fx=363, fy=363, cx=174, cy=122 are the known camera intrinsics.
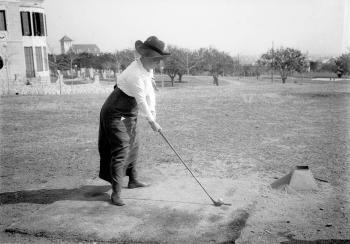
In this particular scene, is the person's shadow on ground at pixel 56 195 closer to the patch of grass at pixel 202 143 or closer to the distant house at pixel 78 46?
the patch of grass at pixel 202 143

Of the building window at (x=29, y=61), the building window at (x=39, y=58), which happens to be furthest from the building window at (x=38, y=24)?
the building window at (x=29, y=61)

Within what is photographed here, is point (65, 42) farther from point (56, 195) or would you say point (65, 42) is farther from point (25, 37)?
point (56, 195)

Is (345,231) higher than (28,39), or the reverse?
(28,39)

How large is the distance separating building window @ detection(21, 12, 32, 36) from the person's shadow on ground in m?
29.5

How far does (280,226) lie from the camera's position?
3465mm

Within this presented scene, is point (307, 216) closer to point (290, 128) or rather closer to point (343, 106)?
point (290, 128)

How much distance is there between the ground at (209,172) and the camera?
11.5 feet

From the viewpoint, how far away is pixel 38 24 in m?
31.8

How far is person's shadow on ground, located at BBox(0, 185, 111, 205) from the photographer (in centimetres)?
431

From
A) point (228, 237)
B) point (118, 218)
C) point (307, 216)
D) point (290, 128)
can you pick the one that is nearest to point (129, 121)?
point (118, 218)

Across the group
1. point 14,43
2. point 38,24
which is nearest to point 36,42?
point 38,24

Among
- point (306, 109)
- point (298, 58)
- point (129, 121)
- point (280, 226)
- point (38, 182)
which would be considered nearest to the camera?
point (280, 226)

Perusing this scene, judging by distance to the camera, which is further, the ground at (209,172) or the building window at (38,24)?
the building window at (38,24)

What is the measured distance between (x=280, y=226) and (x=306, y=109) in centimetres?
955
